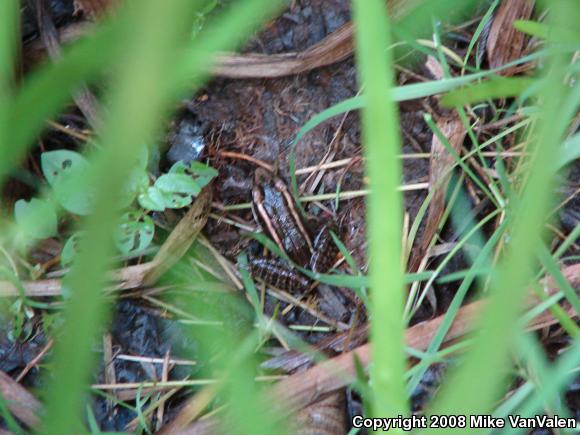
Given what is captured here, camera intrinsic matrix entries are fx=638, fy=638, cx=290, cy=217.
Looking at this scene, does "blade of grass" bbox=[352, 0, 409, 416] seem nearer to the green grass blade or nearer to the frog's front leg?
the green grass blade

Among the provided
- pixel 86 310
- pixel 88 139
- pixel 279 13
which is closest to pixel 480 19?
pixel 279 13

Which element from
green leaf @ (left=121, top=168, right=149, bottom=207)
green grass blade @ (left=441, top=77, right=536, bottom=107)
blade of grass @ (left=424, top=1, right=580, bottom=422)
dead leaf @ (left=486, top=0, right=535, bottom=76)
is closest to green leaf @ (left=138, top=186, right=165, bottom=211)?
green leaf @ (left=121, top=168, right=149, bottom=207)

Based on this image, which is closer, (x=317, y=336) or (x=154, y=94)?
(x=154, y=94)

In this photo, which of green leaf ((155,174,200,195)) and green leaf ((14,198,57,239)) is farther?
green leaf ((155,174,200,195))

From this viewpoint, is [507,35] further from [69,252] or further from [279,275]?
[69,252]

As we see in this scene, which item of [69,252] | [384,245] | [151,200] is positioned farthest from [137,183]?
[384,245]

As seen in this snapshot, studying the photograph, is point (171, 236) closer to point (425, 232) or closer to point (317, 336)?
point (317, 336)

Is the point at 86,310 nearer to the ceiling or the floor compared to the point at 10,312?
nearer to the ceiling
